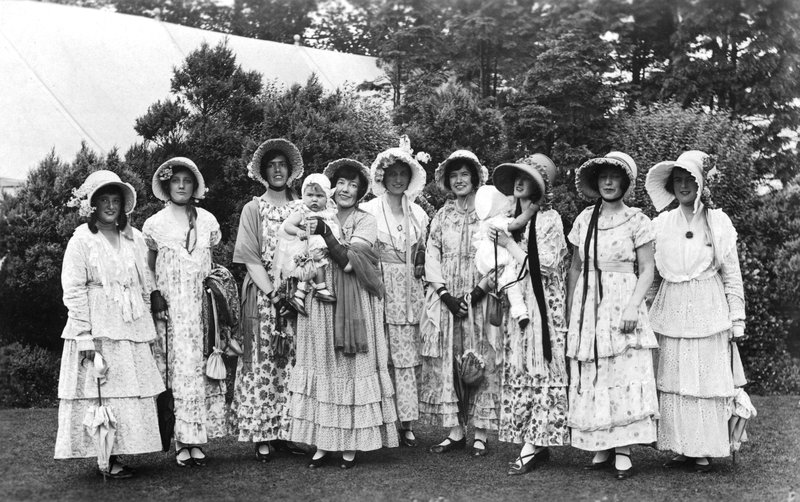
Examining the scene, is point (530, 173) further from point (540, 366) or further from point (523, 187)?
point (540, 366)

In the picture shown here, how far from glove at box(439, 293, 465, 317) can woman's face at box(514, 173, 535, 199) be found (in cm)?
95

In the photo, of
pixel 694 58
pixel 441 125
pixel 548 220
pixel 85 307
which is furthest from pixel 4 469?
pixel 694 58

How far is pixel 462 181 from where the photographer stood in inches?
261

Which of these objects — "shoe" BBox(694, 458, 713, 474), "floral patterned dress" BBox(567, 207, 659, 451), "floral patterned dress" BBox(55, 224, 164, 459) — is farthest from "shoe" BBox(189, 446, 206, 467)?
"shoe" BBox(694, 458, 713, 474)

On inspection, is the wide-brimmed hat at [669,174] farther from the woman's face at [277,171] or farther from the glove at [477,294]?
the woman's face at [277,171]

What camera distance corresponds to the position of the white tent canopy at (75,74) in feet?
34.5

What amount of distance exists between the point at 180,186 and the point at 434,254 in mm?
2088

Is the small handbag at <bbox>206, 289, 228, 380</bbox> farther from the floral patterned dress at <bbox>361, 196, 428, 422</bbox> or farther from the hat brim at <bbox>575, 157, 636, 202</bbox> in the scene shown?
the hat brim at <bbox>575, 157, 636, 202</bbox>

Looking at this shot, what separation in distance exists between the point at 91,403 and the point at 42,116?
21.0 feet

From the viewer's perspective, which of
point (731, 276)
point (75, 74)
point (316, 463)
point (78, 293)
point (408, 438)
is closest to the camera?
point (78, 293)

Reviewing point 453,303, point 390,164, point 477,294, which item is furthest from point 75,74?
point 477,294

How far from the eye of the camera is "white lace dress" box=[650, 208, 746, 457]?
5746 millimetres

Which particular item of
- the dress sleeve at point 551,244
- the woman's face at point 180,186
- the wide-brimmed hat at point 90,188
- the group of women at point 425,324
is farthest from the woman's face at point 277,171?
the dress sleeve at point 551,244

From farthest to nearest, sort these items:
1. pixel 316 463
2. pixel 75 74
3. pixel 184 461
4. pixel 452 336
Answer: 1. pixel 75 74
2. pixel 452 336
3. pixel 184 461
4. pixel 316 463
